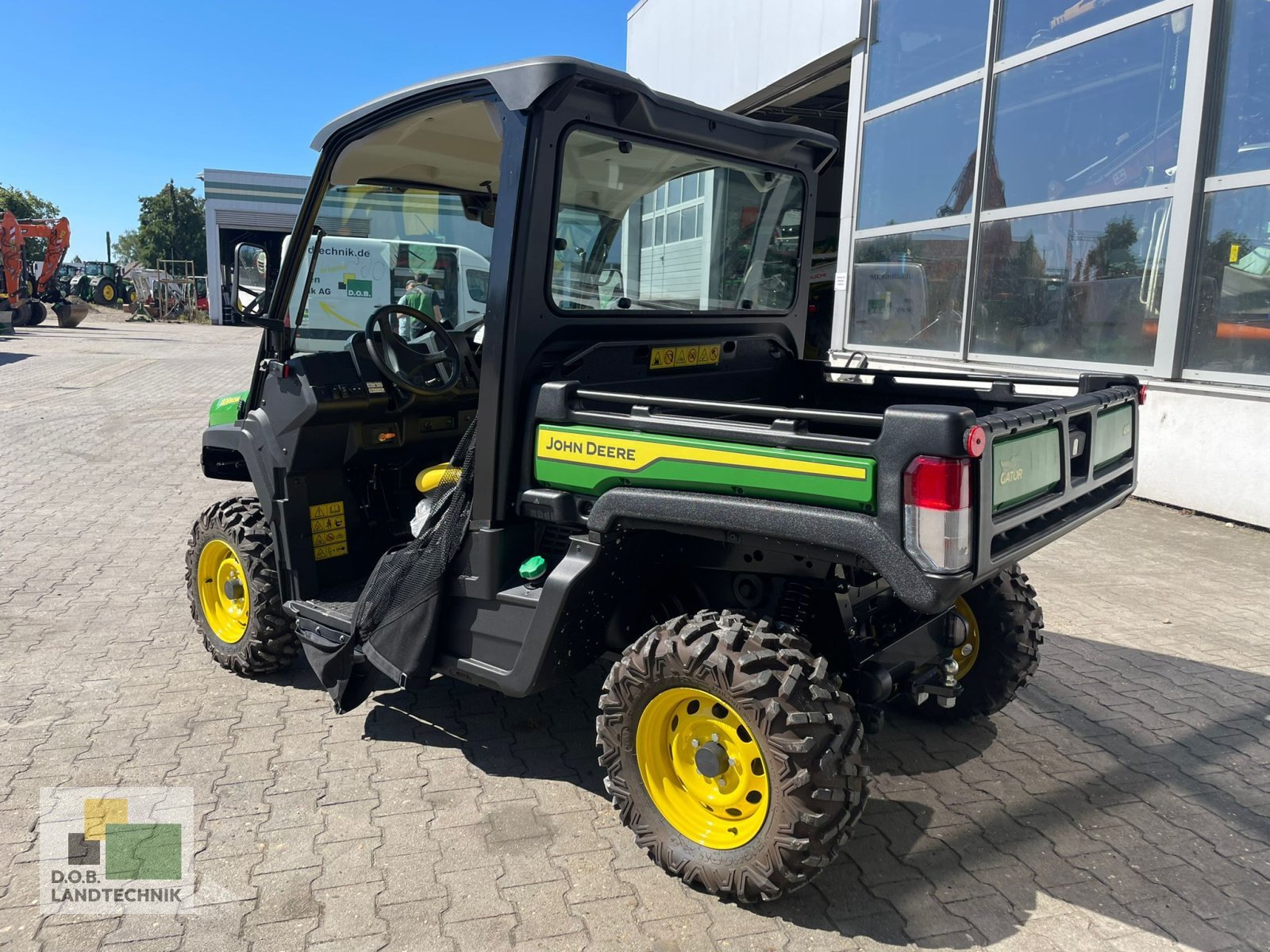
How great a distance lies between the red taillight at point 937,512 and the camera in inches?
83.7

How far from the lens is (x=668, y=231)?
3.45 metres

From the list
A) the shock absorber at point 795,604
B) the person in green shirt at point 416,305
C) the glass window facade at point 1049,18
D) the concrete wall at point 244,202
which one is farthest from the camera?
the concrete wall at point 244,202

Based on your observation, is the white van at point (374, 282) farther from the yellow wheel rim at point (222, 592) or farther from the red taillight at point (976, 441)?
the red taillight at point (976, 441)

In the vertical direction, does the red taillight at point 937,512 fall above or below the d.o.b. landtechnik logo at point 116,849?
above

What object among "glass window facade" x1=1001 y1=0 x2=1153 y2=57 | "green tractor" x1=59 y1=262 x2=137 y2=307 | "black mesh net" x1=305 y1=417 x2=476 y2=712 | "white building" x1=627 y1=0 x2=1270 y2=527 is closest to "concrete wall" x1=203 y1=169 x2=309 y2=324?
"green tractor" x1=59 y1=262 x2=137 y2=307

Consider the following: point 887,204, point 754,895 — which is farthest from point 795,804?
point 887,204

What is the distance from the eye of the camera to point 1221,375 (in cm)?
684

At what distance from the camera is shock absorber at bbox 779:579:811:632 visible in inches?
112

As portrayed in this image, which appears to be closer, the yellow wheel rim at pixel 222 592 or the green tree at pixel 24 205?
the yellow wheel rim at pixel 222 592

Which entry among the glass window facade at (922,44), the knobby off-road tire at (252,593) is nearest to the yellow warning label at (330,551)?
the knobby off-road tire at (252,593)

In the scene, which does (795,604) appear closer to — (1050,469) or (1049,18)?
(1050,469)

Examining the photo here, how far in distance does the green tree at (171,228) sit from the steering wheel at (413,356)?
62166 mm

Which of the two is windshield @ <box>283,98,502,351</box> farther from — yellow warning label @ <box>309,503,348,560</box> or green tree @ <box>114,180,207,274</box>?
green tree @ <box>114,180,207,274</box>

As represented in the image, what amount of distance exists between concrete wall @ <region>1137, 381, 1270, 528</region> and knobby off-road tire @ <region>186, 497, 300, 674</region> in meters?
6.23
